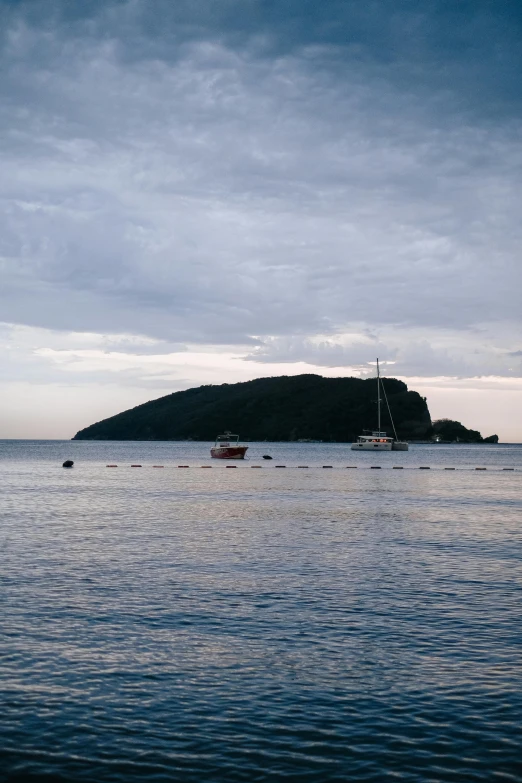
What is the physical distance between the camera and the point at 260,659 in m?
17.6

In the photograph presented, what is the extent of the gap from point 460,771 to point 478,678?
4.75m

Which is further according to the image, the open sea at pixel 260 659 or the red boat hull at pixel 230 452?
the red boat hull at pixel 230 452

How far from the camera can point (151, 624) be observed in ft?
68.2

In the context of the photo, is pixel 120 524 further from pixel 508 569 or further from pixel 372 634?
pixel 372 634

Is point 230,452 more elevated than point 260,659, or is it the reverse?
point 230,452

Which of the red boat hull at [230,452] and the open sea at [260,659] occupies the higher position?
the red boat hull at [230,452]

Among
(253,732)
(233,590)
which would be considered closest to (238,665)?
(253,732)

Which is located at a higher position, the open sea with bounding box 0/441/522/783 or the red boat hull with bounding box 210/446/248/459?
the red boat hull with bounding box 210/446/248/459

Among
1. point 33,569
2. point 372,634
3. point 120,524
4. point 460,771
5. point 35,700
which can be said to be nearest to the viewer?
point 460,771

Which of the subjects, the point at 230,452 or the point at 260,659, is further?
the point at 230,452

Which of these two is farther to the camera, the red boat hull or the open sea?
the red boat hull

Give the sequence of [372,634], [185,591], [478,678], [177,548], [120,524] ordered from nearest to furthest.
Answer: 1. [478,678]
2. [372,634]
3. [185,591]
4. [177,548]
5. [120,524]

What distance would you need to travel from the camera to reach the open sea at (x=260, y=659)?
40.8 feet

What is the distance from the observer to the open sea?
1242cm
